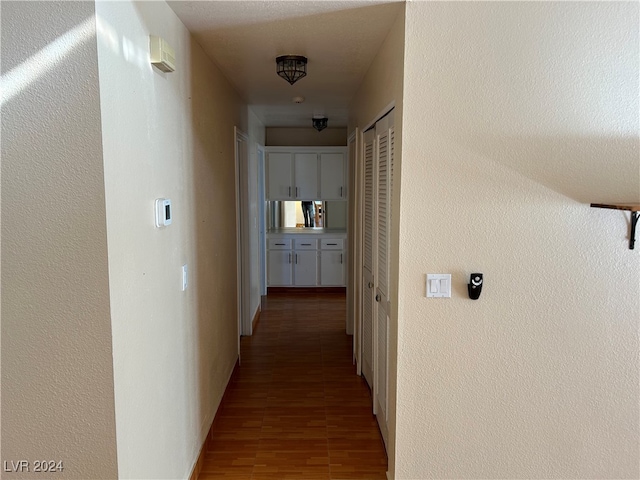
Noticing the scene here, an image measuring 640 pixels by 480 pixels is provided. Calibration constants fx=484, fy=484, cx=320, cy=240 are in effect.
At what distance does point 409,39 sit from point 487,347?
4.61ft

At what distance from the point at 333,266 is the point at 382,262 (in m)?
3.94

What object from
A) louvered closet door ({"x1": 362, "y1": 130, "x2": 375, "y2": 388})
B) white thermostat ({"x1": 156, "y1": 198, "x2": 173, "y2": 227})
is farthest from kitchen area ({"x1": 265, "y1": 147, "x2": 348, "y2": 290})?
white thermostat ({"x1": 156, "y1": 198, "x2": 173, "y2": 227})

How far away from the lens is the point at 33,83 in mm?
1460

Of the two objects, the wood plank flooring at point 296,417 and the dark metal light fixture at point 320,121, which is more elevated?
the dark metal light fixture at point 320,121

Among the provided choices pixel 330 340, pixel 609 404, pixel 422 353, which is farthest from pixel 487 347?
pixel 330 340

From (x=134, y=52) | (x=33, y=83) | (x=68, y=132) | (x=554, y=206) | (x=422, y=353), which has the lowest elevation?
(x=422, y=353)

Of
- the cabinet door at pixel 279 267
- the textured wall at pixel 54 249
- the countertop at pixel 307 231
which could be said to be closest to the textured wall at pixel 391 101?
the textured wall at pixel 54 249

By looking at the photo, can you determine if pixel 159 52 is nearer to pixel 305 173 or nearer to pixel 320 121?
pixel 320 121

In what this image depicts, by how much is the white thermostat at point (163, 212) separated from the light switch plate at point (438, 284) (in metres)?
1.16

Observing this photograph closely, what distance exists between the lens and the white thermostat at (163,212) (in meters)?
1.93

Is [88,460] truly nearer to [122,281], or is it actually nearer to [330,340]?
[122,281]

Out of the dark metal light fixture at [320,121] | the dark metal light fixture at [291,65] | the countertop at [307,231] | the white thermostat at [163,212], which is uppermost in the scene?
the dark metal light fixture at [320,121]

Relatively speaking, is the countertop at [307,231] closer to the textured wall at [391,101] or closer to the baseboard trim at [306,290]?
the baseboard trim at [306,290]

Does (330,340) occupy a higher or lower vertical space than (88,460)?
lower
